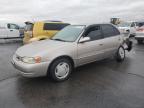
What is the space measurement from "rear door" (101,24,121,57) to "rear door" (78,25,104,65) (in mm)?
247

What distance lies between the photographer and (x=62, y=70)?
4.49m

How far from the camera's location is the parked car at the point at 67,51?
4.12 metres

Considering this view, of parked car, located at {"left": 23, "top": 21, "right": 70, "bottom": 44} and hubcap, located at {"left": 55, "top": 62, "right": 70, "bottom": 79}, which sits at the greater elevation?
parked car, located at {"left": 23, "top": 21, "right": 70, "bottom": 44}

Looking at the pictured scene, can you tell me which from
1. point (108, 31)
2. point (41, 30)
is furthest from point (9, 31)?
point (108, 31)

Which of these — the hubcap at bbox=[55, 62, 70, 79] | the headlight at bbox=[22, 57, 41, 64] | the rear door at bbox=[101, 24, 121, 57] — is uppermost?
the rear door at bbox=[101, 24, 121, 57]

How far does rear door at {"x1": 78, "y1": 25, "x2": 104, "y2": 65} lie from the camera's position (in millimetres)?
4902

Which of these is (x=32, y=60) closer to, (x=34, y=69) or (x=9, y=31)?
(x=34, y=69)

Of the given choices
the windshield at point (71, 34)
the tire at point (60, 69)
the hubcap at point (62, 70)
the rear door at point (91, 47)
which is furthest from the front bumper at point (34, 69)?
the windshield at point (71, 34)

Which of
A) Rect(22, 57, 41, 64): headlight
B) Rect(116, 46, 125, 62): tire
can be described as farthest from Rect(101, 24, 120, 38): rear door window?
Rect(22, 57, 41, 64): headlight

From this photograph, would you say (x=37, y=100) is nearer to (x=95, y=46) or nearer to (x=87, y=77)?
(x=87, y=77)

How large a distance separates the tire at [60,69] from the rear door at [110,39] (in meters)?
1.70

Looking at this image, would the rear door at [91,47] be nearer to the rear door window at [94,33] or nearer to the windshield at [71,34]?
the rear door window at [94,33]

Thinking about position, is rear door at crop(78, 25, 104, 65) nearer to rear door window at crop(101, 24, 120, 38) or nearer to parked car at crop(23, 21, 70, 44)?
rear door window at crop(101, 24, 120, 38)

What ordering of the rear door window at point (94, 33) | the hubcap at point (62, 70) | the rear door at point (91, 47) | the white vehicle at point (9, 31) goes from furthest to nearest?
the white vehicle at point (9, 31) < the rear door window at point (94, 33) < the rear door at point (91, 47) < the hubcap at point (62, 70)
